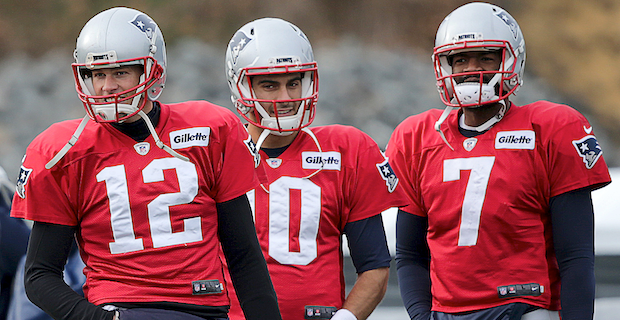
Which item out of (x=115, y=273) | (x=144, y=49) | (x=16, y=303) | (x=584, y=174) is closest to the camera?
(x=115, y=273)

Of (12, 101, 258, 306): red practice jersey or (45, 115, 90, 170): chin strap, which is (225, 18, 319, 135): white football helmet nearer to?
(12, 101, 258, 306): red practice jersey

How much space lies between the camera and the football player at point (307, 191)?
2.14 m

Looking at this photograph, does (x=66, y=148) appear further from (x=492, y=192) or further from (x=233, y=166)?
(x=492, y=192)

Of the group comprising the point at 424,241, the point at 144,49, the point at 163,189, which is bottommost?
the point at 424,241

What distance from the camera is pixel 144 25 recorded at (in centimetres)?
Result: 190

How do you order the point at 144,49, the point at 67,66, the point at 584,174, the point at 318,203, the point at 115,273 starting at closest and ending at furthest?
the point at 115,273 < the point at 144,49 < the point at 584,174 < the point at 318,203 < the point at 67,66

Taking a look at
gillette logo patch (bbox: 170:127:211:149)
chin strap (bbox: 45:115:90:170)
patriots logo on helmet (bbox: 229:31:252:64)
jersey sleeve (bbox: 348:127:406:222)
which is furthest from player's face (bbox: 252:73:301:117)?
chin strap (bbox: 45:115:90:170)

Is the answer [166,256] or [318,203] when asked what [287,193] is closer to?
[318,203]

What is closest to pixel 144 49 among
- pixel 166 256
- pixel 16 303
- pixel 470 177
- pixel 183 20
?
pixel 166 256

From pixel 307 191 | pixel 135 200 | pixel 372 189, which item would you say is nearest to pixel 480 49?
pixel 372 189

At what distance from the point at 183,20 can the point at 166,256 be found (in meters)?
7.54

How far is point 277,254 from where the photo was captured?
2154 millimetres

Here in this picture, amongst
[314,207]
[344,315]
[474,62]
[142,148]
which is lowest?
[344,315]

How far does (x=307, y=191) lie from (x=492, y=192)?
1.77ft
